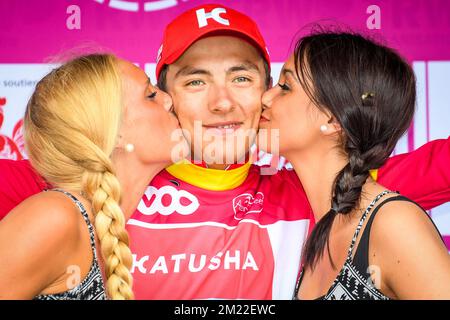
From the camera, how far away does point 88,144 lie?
1353 millimetres

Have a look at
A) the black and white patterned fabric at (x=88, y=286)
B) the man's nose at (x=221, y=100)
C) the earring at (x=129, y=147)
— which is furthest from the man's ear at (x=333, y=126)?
the black and white patterned fabric at (x=88, y=286)

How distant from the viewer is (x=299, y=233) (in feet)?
5.32

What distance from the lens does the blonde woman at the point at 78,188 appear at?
1.20 meters

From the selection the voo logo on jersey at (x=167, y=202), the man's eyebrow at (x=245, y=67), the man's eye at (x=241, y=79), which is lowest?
the voo logo on jersey at (x=167, y=202)

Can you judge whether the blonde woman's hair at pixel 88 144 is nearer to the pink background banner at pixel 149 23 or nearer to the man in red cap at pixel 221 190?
the man in red cap at pixel 221 190

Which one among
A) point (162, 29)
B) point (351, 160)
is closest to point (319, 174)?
point (351, 160)

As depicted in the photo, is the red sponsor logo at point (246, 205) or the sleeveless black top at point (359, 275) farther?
the red sponsor logo at point (246, 205)

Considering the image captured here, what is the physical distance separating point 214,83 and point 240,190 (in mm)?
299

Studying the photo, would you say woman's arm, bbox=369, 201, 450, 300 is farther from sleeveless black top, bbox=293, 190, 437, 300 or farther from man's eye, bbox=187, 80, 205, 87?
man's eye, bbox=187, 80, 205, 87

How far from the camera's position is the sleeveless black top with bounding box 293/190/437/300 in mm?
1313

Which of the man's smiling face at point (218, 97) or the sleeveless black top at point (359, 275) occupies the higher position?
the man's smiling face at point (218, 97)

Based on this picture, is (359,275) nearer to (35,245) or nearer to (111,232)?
(111,232)

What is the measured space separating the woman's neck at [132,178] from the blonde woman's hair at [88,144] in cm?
19

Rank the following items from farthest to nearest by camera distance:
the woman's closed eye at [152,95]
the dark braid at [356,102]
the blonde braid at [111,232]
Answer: the woman's closed eye at [152,95] < the dark braid at [356,102] < the blonde braid at [111,232]
